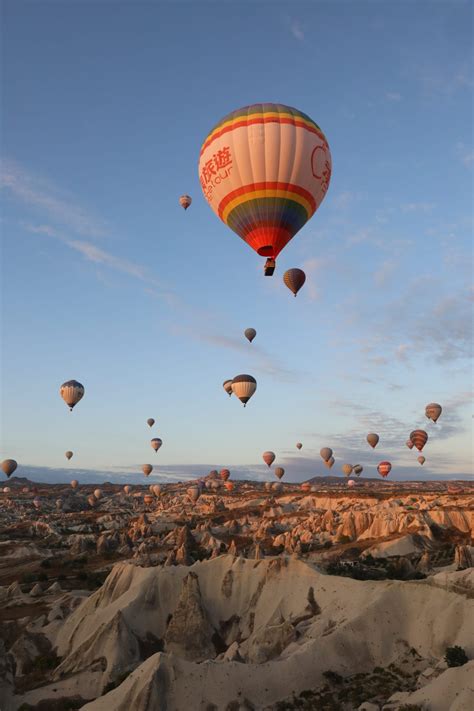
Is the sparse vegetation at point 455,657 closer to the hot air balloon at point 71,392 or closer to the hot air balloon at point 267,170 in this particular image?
the hot air balloon at point 267,170

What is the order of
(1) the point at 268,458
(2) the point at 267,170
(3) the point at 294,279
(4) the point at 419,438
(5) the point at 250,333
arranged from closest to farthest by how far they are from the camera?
(2) the point at 267,170
(3) the point at 294,279
(5) the point at 250,333
(4) the point at 419,438
(1) the point at 268,458

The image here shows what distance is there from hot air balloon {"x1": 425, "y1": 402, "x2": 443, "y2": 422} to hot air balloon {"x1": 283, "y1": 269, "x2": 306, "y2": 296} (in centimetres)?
5668

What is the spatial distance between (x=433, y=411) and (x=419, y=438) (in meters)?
12.6

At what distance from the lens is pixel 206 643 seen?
44.0 meters

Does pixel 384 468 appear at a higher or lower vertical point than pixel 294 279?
lower

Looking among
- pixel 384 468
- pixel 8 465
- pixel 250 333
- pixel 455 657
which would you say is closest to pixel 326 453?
pixel 384 468

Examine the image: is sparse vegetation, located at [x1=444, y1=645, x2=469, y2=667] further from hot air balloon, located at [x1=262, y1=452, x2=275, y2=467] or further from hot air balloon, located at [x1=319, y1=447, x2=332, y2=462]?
hot air balloon, located at [x1=319, y1=447, x2=332, y2=462]

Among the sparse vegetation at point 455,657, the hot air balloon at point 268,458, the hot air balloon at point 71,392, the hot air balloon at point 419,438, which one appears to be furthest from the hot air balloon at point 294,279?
the hot air balloon at point 268,458

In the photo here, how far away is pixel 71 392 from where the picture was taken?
9638cm

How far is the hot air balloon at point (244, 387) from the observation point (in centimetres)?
7569

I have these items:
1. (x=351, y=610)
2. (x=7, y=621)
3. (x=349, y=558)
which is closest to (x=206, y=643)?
(x=351, y=610)

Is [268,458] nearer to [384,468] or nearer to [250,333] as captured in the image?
[384,468]

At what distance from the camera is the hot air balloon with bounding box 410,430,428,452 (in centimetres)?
11125

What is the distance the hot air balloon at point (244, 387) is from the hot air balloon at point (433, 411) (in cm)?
4411
